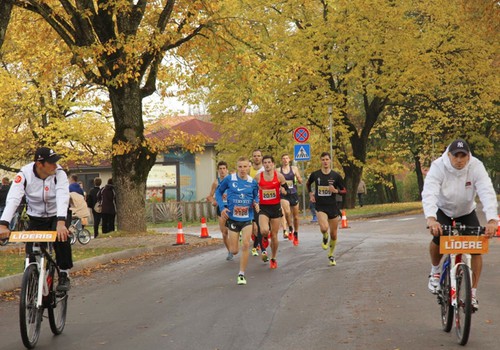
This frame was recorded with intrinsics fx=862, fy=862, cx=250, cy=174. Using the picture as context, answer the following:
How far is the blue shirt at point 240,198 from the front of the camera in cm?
1324

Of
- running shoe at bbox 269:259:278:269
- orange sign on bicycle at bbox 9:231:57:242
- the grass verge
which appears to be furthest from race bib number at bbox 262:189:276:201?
orange sign on bicycle at bbox 9:231:57:242

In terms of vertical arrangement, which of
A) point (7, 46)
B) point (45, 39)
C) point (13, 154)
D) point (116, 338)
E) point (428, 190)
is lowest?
point (116, 338)

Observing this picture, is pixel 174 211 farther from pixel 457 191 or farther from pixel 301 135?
pixel 457 191

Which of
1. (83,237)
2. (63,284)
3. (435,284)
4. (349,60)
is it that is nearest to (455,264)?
(435,284)

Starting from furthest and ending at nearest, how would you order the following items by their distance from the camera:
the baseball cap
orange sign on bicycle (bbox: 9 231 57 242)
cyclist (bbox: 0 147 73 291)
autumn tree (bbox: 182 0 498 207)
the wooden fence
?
1. the wooden fence
2. autumn tree (bbox: 182 0 498 207)
3. cyclist (bbox: 0 147 73 291)
4. orange sign on bicycle (bbox: 9 231 57 242)
5. the baseball cap

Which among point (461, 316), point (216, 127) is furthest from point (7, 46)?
point (461, 316)

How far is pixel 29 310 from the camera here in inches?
315

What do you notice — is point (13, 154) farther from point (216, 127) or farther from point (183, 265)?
point (183, 265)

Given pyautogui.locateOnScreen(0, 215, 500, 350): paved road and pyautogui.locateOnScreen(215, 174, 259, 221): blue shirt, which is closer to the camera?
pyautogui.locateOnScreen(0, 215, 500, 350): paved road

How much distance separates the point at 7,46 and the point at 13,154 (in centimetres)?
485

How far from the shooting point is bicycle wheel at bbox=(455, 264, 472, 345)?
746cm

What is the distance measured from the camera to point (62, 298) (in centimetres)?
898

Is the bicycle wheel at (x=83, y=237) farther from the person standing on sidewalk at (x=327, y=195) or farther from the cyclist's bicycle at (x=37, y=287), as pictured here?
the cyclist's bicycle at (x=37, y=287)

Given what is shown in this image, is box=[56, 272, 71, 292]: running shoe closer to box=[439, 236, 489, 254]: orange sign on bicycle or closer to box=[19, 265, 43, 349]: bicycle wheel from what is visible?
box=[19, 265, 43, 349]: bicycle wheel
